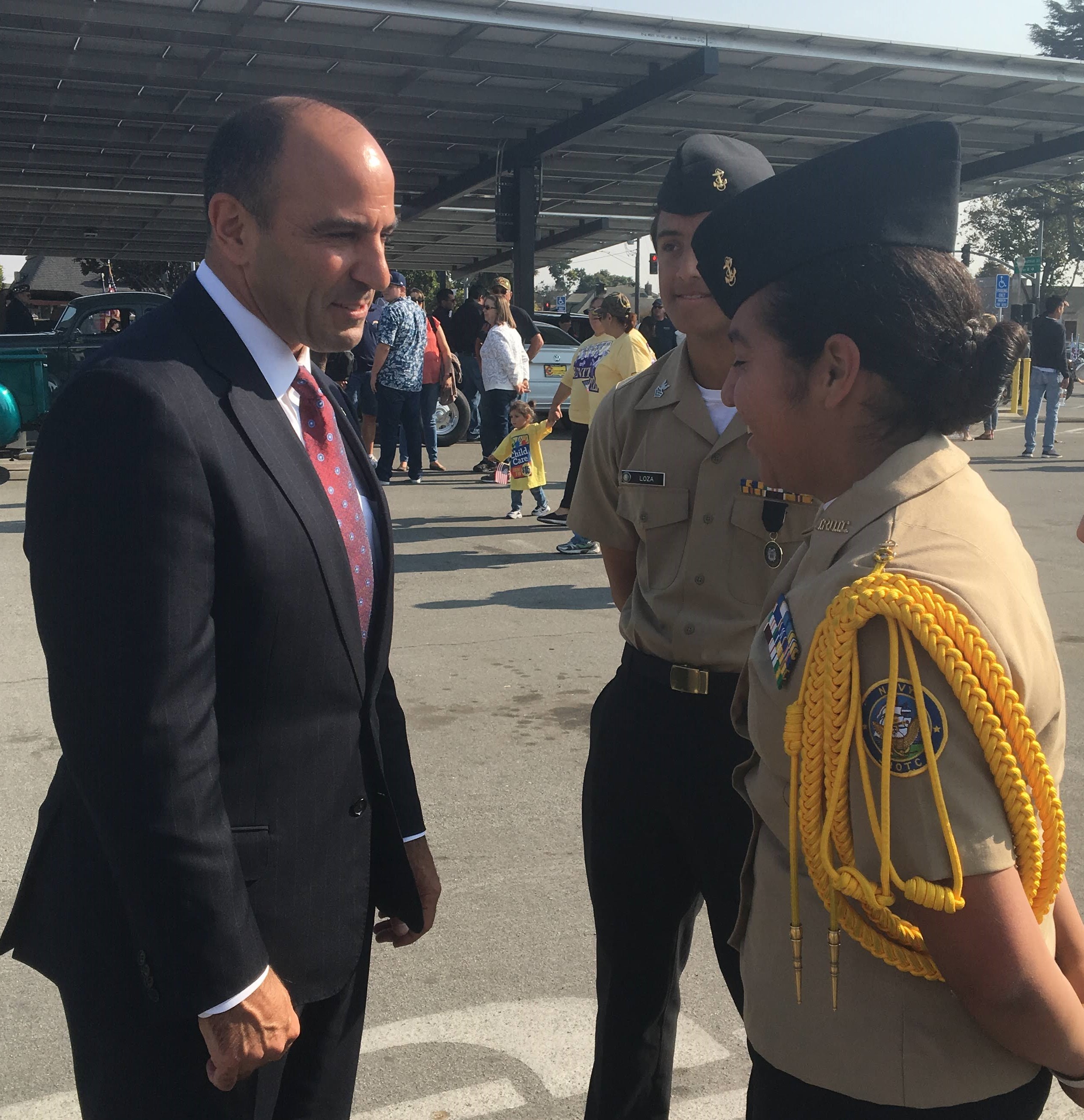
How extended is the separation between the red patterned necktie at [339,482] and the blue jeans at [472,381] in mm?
12902

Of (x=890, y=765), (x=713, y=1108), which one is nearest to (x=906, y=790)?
(x=890, y=765)

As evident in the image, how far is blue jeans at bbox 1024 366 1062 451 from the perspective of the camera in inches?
573

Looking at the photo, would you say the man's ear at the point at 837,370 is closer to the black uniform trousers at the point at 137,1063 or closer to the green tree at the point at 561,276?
the black uniform trousers at the point at 137,1063

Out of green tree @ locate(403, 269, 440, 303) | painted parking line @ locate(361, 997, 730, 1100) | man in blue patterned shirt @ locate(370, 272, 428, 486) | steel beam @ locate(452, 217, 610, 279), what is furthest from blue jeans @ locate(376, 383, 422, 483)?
green tree @ locate(403, 269, 440, 303)

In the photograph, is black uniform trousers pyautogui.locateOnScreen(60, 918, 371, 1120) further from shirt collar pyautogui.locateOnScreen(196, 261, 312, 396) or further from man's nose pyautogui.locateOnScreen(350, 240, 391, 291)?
A: man's nose pyautogui.locateOnScreen(350, 240, 391, 291)

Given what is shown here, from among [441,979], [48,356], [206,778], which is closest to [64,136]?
[48,356]

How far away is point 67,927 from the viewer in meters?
1.68

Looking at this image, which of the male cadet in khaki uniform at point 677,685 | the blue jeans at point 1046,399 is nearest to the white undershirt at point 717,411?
the male cadet in khaki uniform at point 677,685

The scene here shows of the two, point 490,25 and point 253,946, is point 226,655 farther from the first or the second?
point 490,25

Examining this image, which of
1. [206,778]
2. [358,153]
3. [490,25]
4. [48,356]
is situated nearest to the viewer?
[206,778]

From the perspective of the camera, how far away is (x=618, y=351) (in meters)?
7.73

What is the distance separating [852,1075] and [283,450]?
1085 mm

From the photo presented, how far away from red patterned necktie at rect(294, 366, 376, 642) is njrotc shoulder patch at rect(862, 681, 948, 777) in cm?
82

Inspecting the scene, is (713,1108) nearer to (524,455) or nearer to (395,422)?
(524,455)
